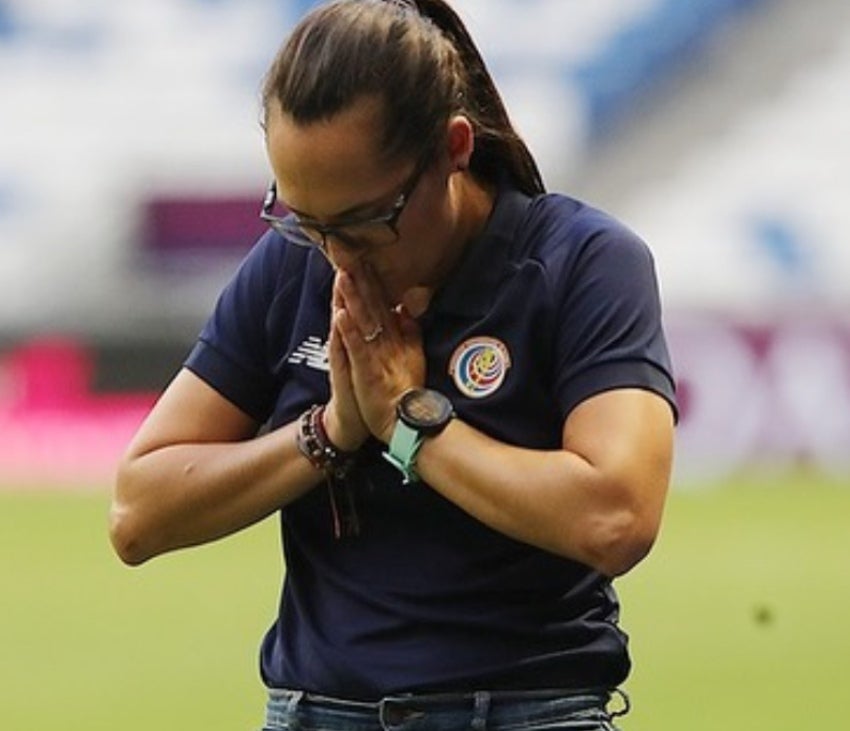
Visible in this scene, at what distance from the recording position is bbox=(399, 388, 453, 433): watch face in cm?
392

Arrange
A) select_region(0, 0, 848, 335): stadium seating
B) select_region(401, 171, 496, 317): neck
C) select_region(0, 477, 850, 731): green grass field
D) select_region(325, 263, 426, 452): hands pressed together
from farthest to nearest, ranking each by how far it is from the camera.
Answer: select_region(0, 0, 848, 335): stadium seating
select_region(0, 477, 850, 731): green grass field
select_region(401, 171, 496, 317): neck
select_region(325, 263, 426, 452): hands pressed together

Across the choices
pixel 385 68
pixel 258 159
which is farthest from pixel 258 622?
pixel 258 159

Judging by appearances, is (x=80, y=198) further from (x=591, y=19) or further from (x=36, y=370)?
(x=591, y=19)

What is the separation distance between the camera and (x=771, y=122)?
2061 centimetres

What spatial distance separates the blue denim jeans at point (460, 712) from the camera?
3.94 metres

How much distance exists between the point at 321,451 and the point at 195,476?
224mm

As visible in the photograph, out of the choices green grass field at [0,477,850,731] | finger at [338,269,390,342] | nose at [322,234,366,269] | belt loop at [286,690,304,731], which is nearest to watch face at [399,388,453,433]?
finger at [338,269,390,342]

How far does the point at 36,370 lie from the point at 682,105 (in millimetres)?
5522

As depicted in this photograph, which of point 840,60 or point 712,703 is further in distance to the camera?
point 840,60

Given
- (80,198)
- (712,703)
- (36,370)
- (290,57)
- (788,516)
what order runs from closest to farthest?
(290,57), (712,703), (788,516), (36,370), (80,198)

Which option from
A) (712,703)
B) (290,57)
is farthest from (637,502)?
(712,703)

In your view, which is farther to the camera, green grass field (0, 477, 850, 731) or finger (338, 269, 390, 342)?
green grass field (0, 477, 850, 731)

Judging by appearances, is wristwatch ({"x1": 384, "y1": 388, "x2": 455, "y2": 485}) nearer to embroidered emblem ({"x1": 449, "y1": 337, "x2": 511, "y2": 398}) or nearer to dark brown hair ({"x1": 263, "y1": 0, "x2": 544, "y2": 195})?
embroidered emblem ({"x1": 449, "y1": 337, "x2": 511, "y2": 398})

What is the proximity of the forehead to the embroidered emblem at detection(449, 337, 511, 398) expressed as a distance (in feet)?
0.89
